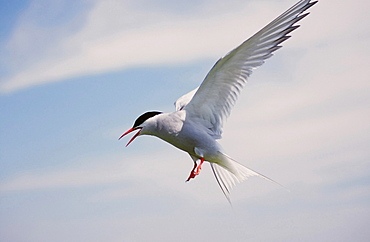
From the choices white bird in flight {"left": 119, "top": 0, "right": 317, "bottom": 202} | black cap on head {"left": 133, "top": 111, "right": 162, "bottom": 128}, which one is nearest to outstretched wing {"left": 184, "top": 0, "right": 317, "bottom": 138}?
white bird in flight {"left": 119, "top": 0, "right": 317, "bottom": 202}

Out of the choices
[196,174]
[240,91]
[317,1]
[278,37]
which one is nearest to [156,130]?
[196,174]

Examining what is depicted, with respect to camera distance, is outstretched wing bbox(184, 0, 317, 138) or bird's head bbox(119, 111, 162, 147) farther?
bird's head bbox(119, 111, 162, 147)

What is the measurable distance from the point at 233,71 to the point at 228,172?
45.0 inches

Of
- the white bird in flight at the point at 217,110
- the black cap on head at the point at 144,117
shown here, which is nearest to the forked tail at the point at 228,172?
the white bird in flight at the point at 217,110

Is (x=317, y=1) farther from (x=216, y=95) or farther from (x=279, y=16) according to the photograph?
(x=216, y=95)

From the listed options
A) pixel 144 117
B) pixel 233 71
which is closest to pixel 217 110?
pixel 233 71

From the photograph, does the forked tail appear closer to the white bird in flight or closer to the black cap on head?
the white bird in flight

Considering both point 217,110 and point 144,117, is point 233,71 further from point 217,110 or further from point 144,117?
point 144,117

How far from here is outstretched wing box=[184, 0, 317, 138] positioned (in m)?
4.11

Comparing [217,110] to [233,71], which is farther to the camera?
[217,110]

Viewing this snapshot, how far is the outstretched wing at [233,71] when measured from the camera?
13.5 feet

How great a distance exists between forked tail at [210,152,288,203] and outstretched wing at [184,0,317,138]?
1.01 feet

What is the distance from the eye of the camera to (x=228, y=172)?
505 cm

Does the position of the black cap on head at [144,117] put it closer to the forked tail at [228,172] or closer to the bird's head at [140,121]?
the bird's head at [140,121]
